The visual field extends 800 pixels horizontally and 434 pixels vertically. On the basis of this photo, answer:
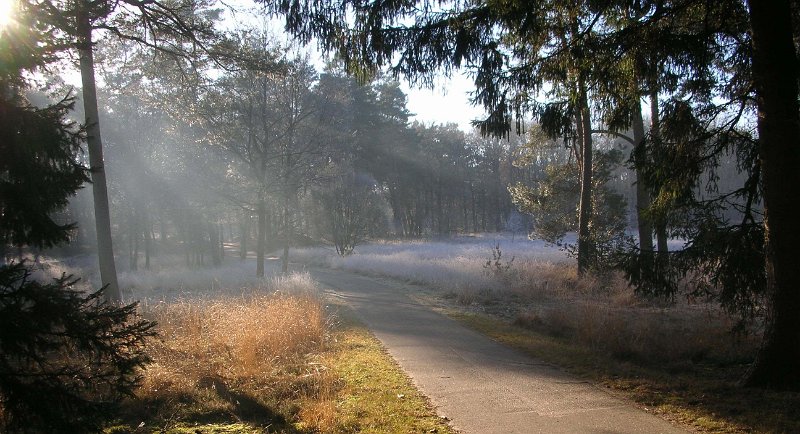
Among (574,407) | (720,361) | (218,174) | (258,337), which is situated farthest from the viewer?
(218,174)

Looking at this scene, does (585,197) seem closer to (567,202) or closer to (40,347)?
(567,202)

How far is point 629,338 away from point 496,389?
131 inches

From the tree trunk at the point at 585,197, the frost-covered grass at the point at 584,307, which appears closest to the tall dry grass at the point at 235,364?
the frost-covered grass at the point at 584,307

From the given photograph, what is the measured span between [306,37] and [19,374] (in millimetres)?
4783

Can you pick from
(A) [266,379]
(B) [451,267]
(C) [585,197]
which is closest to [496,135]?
(A) [266,379]

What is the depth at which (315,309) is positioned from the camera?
9.99 m

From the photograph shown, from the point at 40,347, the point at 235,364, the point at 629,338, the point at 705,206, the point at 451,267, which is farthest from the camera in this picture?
the point at 451,267

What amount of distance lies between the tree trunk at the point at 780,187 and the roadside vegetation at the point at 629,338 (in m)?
0.46

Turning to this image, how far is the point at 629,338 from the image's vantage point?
26.0 ft

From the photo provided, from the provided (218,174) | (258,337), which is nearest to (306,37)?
(258,337)

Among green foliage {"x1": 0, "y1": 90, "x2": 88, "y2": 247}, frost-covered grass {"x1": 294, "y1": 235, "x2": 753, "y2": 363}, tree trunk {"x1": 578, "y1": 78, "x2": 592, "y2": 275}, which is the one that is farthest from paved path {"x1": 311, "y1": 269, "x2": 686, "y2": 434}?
tree trunk {"x1": 578, "y1": 78, "x2": 592, "y2": 275}

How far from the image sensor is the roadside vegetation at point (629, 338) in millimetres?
4977

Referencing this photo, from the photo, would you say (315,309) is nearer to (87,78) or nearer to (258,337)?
(258,337)

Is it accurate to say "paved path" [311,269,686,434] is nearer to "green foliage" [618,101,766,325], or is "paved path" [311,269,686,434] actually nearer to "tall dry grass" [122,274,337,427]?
"tall dry grass" [122,274,337,427]
